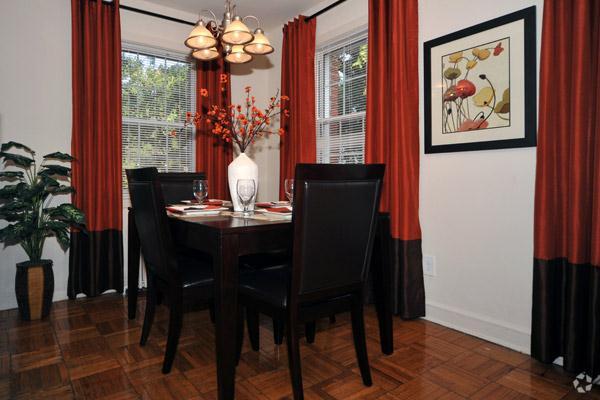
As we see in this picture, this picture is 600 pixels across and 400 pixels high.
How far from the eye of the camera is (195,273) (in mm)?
1936

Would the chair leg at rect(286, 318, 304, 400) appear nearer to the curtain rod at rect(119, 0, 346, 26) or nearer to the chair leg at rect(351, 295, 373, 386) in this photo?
the chair leg at rect(351, 295, 373, 386)

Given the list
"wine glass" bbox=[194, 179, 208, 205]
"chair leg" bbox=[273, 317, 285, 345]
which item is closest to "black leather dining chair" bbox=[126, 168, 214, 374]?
"wine glass" bbox=[194, 179, 208, 205]

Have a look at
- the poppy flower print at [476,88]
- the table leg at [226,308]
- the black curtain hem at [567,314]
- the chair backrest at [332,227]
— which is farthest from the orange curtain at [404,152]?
the table leg at [226,308]

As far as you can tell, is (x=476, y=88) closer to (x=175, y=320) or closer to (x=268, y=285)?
(x=268, y=285)

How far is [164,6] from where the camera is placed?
3.54 metres

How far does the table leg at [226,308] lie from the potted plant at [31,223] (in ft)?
5.73

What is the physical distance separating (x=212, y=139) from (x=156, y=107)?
56cm

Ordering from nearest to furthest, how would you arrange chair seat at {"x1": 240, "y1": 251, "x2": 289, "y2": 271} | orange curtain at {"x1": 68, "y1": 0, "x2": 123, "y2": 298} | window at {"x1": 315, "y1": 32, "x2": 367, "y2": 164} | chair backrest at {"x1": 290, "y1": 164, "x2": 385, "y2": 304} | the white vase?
1. chair backrest at {"x1": 290, "y1": 164, "x2": 385, "y2": 304}
2. the white vase
3. chair seat at {"x1": 240, "y1": 251, "x2": 289, "y2": 271}
4. orange curtain at {"x1": 68, "y1": 0, "x2": 123, "y2": 298}
5. window at {"x1": 315, "y1": 32, "x2": 367, "y2": 164}

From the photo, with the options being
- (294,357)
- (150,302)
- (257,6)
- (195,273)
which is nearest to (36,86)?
(257,6)

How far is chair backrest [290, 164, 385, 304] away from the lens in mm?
1475

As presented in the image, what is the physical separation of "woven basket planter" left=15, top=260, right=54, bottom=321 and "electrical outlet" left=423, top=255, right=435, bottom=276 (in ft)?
8.35

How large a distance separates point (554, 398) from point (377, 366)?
753mm

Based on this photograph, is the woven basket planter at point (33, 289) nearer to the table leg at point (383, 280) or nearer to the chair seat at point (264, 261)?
the chair seat at point (264, 261)

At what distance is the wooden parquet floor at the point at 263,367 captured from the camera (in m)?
1.73
